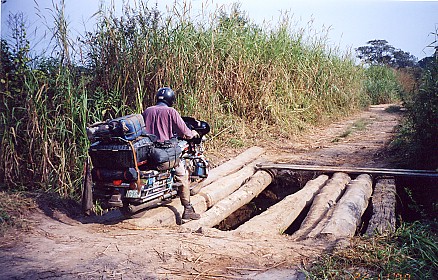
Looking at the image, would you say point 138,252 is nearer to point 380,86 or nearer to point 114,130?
point 114,130

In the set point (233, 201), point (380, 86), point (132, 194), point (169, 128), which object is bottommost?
point (233, 201)

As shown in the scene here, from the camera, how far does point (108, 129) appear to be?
398 centimetres

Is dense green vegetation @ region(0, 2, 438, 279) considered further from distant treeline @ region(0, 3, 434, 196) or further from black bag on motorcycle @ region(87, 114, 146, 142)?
black bag on motorcycle @ region(87, 114, 146, 142)

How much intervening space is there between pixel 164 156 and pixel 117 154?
18.1 inches

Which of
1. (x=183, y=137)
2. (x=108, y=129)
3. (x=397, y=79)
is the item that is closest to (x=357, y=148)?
(x=183, y=137)

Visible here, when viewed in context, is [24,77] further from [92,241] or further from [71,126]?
[92,241]

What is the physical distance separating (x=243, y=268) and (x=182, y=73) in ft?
13.6

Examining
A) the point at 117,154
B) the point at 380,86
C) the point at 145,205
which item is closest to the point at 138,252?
the point at 145,205

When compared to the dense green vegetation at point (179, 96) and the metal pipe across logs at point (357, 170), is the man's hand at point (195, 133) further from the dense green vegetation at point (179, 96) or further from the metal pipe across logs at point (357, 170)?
the metal pipe across logs at point (357, 170)

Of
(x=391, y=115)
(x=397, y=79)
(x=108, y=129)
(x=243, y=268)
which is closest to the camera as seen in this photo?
(x=243, y=268)

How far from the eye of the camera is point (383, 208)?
4.73 metres

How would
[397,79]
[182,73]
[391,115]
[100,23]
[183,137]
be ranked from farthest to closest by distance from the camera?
[397,79]
[391,115]
[182,73]
[100,23]
[183,137]

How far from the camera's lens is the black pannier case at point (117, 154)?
13.0 ft

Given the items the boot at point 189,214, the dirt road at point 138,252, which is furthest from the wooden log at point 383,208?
the boot at point 189,214
